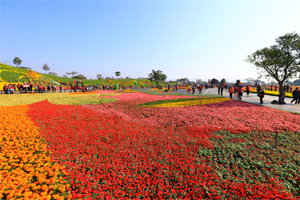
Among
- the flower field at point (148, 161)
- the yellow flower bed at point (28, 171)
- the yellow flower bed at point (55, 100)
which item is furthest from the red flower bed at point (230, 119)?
the yellow flower bed at point (55, 100)

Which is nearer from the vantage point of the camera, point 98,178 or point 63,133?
point 98,178

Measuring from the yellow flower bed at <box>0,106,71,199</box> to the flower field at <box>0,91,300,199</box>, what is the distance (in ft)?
0.08

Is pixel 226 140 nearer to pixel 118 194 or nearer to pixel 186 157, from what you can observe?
pixel 186 157

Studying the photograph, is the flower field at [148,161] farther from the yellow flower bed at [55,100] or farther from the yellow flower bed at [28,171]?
the yellow flower bed at [55,100]

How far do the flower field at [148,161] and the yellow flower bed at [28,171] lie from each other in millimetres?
25

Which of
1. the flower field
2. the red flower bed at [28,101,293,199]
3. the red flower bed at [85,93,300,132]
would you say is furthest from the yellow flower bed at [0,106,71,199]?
the red flower bed at [85,93,300,132]

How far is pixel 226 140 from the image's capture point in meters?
7.56

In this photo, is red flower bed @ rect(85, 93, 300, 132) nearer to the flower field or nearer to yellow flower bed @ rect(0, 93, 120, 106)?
the flower field

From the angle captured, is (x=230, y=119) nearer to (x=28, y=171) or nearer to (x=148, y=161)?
(x=148, y=161)

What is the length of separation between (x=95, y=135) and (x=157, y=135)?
145 inches

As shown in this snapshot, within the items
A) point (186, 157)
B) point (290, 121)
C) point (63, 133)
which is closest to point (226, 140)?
point (186, 157)

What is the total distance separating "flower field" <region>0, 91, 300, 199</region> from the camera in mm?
4129

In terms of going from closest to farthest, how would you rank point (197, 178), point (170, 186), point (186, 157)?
1. point (170, 186)
2. point (197, 178)
3. point (186, 157)

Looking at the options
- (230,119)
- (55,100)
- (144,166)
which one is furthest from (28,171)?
(55,100)
